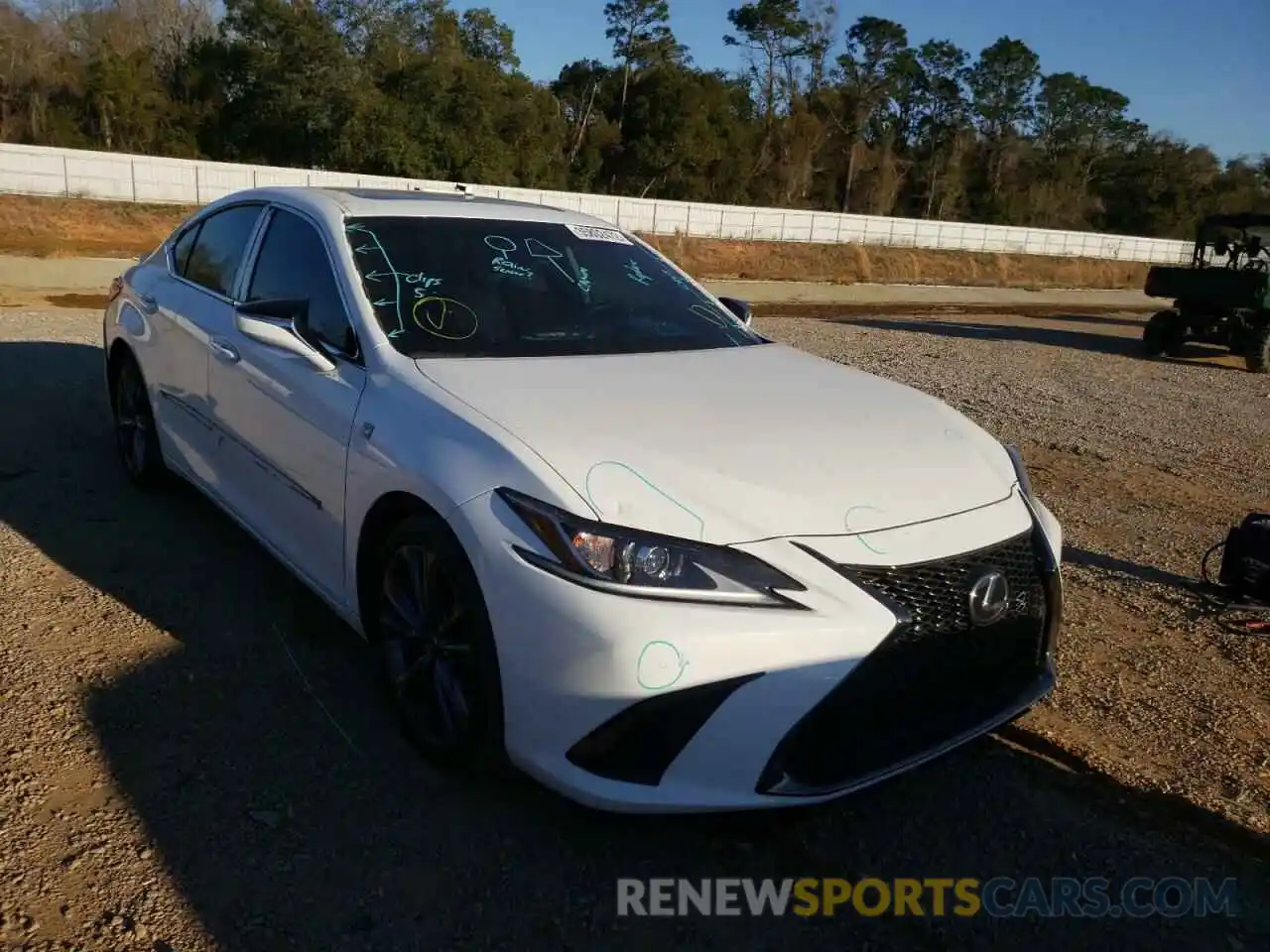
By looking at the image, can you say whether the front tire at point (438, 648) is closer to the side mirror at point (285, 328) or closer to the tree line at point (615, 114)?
the side mirror at point (285, 328)

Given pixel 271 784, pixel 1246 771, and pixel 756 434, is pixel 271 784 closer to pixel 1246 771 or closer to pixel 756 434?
pixel 756 434

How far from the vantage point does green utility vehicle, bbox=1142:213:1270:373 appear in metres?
15.3

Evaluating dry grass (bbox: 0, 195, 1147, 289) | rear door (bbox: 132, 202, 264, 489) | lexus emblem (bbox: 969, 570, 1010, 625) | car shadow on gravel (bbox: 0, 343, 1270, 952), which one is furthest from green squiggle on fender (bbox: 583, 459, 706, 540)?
dry grass (bbox: 0, 195, 1147, 289)

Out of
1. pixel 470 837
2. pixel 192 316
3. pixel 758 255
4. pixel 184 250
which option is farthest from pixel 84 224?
pixel 470 837

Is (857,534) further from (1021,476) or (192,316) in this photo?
(192,316)

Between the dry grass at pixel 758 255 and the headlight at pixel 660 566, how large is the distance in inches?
842

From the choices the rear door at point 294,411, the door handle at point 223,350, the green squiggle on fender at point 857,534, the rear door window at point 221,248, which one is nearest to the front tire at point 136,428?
the rear door window at point 221,248

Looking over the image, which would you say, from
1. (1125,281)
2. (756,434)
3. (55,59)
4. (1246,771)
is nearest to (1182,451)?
(1246,771)

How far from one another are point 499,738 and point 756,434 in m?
1.10

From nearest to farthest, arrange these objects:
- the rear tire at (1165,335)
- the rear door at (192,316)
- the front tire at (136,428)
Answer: the rear door at (192,316) → the front tire at (136,428) → the rear tire at (1165,335)

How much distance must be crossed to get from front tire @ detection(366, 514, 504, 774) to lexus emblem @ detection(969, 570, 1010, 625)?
1.25 meters

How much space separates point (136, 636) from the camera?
3814 millimetres

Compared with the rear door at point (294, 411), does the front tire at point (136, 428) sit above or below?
below

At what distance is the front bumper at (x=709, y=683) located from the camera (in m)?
2.42
